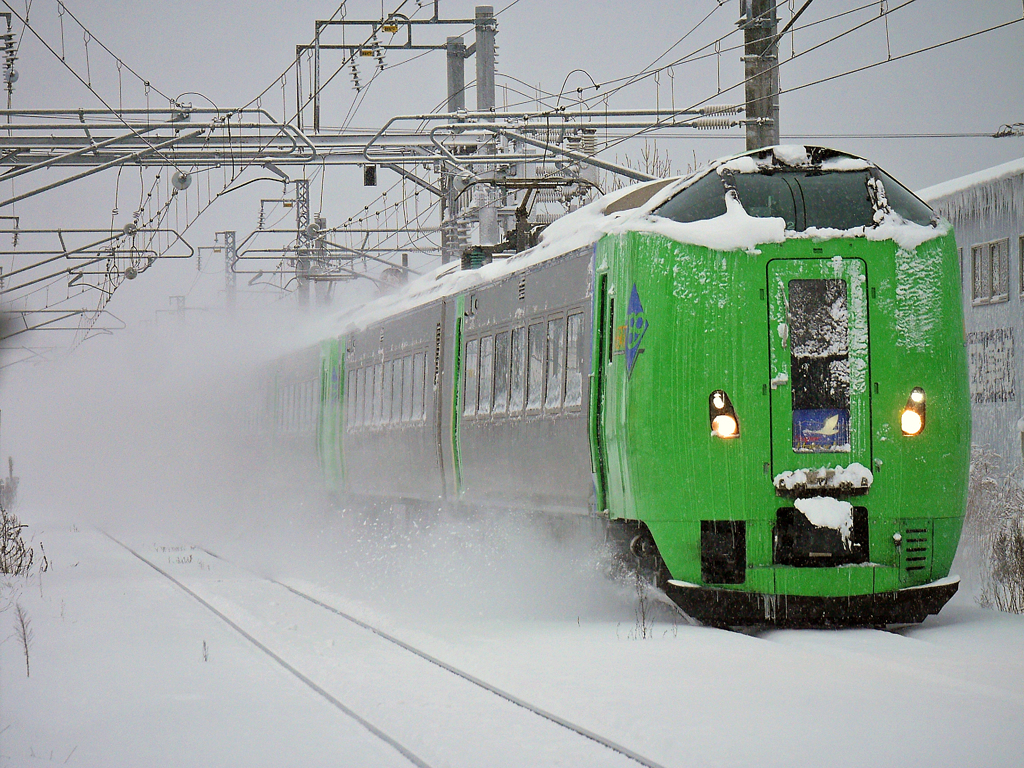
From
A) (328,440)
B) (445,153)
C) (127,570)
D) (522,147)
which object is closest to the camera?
(127,570)

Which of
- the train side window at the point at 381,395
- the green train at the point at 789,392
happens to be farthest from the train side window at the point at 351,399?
the green train at the point at 789,392

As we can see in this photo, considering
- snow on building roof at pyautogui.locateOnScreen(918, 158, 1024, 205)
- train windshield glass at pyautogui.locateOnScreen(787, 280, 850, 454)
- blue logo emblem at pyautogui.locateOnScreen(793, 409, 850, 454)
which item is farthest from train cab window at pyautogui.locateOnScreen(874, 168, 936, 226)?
snow on building roof at pyautogui.locateOnScreen(918, 158, 1024, 205)

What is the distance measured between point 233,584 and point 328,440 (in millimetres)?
5168

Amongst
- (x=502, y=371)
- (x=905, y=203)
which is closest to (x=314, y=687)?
(x=502, y=371)

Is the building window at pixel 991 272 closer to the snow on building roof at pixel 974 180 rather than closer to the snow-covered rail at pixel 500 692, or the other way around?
the snow on building roof at pixel 974 180

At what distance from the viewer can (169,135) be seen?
21.8 metres

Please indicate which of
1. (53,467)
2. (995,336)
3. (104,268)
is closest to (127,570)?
(995,336)

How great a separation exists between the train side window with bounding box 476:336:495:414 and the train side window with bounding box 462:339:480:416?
15cm

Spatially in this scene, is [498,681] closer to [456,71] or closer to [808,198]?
[808,198]

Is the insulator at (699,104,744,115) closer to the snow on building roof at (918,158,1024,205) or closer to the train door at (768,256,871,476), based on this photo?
the snow on building roof at (918,158,1024,205)

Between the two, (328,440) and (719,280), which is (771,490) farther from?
(328,440)

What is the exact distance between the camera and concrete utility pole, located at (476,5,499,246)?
21.8m

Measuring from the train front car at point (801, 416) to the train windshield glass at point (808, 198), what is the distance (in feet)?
0.06

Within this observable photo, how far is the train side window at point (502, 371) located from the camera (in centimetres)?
1206
